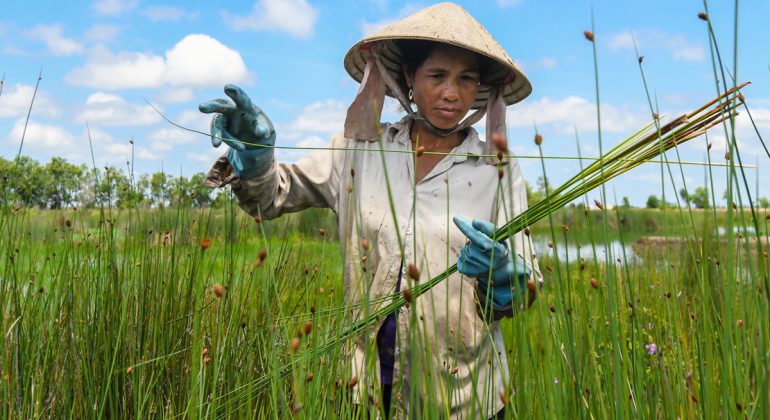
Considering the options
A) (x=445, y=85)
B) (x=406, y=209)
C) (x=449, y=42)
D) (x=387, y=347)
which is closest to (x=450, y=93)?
(x=445, y=85)

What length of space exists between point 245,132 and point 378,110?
1.64 feet

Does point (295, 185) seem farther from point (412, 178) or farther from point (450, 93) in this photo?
point (450, 93)

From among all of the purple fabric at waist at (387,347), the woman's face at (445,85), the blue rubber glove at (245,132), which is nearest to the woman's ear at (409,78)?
the woman's face at (445,85)

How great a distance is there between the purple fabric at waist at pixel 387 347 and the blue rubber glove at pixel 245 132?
594 mm

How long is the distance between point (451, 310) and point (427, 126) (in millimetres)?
662

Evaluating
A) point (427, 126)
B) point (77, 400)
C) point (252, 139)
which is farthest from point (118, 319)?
point (427, 126)

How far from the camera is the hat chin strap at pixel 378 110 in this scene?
2.31 meters

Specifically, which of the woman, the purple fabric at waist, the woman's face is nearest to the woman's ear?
the woman

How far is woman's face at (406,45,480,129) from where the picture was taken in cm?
222

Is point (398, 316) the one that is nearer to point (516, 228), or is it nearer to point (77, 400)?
point (516, 228)

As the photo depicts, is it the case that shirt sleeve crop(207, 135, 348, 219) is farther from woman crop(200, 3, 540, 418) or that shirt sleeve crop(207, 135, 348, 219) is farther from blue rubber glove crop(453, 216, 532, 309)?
blue rubber glove crop(453, 216, 532, 309)

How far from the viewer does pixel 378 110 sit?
233cm

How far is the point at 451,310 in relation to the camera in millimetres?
2146

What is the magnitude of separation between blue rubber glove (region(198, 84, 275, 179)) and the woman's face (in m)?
0.55
